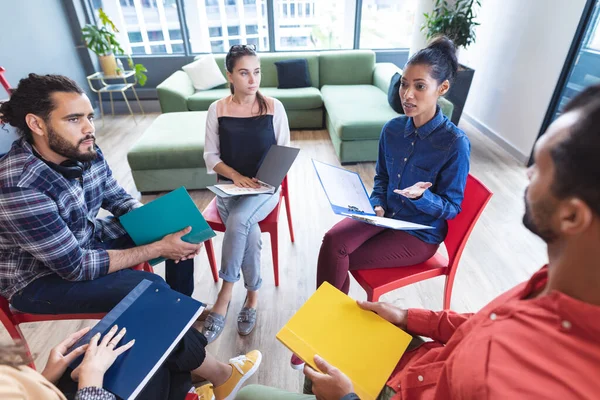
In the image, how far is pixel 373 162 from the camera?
3.25 metres

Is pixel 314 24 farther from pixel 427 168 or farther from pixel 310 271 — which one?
pixel 427 168

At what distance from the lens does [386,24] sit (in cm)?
509

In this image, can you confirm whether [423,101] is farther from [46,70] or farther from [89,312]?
[46,70]

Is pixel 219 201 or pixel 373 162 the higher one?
pixel 219 201

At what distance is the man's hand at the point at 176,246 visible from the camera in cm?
131

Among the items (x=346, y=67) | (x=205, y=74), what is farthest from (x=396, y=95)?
(x=205, y=74)

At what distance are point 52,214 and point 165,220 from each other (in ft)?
1.23

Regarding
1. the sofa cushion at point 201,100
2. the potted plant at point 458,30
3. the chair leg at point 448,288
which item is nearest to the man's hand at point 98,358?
the chair leg at point 448,288

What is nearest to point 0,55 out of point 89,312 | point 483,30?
point 89,312

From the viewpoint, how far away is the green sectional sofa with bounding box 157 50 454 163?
3052 mm

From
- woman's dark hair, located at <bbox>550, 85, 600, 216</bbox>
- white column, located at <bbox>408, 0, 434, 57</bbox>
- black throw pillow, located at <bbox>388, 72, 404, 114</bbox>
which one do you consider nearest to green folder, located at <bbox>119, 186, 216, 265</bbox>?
woman's dark hair, located at <bbox>550, 85, 600, 216</bbox>

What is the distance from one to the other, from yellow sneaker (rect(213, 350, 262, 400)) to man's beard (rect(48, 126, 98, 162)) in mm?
998

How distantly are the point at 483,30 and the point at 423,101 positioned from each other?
3.46 meters

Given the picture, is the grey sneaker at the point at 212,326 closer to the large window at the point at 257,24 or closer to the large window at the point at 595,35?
the large window at the point at 595,35
